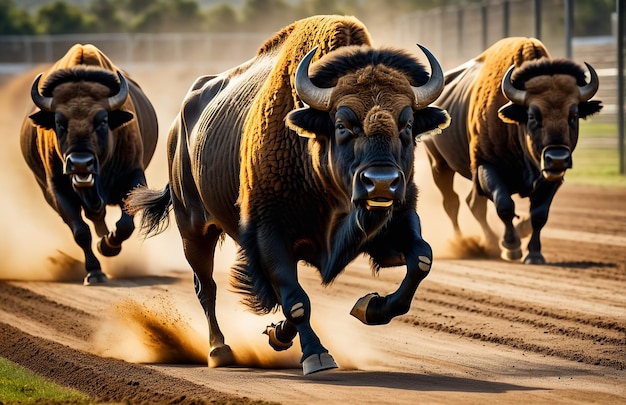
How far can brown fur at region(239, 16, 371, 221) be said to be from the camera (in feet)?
25.9

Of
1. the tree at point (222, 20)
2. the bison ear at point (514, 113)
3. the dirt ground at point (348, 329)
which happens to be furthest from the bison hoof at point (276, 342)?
the tree at point (222, 20)

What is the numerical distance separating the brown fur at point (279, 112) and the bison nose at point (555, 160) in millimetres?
5321

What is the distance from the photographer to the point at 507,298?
1167cm

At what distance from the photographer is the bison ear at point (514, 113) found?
13.8 metres

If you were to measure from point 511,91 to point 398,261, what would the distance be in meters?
6.32

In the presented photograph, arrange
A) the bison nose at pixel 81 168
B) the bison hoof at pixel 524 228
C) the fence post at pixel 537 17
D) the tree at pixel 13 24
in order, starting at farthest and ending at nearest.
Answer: the tree at pixel 13 24
the fence post at pixel 537 17
the bison hoof at pixel 524 228
the bison nose at pixel 81 168

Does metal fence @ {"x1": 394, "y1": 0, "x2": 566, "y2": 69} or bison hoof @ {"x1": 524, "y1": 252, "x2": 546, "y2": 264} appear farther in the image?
metal fence @ {"x1": 394, "y1": 0, "x2": 566, "y2": 69}

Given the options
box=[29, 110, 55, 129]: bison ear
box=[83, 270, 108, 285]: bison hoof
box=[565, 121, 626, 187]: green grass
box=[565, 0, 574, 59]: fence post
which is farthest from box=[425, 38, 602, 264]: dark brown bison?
box=[565, 0, 574, 59]: fence post

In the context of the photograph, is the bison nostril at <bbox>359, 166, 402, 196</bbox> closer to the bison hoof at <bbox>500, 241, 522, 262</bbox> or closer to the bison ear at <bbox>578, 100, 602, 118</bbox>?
the bison ear at <bbox>578, 100, 602, 118</bbox>

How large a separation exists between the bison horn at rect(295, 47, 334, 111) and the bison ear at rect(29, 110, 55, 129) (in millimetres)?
6656

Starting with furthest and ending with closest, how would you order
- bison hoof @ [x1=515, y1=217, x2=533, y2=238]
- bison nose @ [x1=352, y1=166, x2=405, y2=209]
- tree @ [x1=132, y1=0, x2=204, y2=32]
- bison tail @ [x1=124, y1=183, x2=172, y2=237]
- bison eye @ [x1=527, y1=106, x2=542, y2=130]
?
tree @ [x1=132, y1=0, x2=204, y2=32]
bison hoof @ [x1=515, y1=217, x2=533, y2=238]
bison eye @ [x1=527, y1=106, x2=542, y2=130]
bison tail @ [x1=124, y1=183, x2=172, y2=237]
bison nose @ [x1=352, y1=166, x2=405, y2=209]

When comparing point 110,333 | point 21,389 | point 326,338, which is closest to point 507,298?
point 326,338

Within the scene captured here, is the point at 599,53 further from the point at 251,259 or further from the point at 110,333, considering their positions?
the point at 251,259

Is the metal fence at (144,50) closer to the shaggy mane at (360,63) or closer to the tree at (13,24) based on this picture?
the tree at (13,24)
